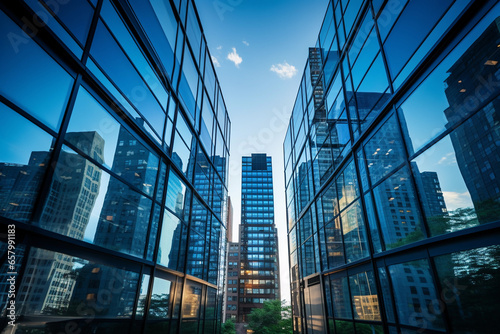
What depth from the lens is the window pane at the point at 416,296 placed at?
21.9 ft

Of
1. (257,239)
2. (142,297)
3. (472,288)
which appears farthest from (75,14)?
(257,239)

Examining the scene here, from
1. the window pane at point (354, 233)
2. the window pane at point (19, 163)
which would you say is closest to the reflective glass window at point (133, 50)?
the window pane at point (19, 163)

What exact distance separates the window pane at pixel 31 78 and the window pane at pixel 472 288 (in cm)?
957

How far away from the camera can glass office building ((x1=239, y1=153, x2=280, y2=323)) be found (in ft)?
336

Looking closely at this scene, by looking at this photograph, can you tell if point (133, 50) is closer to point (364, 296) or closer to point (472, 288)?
point (472, 288)

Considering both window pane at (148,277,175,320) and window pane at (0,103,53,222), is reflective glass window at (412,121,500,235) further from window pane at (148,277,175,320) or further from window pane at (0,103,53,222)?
window pane at (148,277,175,320)

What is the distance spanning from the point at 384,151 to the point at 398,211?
2.20 m

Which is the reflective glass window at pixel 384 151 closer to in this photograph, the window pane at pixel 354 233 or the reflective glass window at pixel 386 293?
the window pane at pixel 354 233

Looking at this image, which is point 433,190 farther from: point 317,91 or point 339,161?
point 317,91

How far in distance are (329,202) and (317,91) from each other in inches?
324

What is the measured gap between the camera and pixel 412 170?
7.84 meters

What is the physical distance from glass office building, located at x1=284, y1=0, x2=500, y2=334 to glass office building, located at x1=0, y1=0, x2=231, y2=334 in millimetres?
8036

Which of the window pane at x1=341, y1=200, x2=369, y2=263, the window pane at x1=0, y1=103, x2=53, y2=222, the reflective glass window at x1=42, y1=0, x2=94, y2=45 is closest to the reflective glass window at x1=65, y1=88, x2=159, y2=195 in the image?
the window pane at x1=0, y1=103, x2=53, y2=222

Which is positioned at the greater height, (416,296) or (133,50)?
(133,50)
